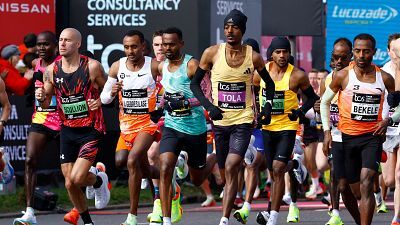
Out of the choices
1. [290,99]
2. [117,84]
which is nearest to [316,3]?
[290,99]

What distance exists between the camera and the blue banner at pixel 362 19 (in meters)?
27.4

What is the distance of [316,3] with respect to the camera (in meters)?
25.4

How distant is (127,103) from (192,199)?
228 inches

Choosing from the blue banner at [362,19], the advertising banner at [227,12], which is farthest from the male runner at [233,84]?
the blue banner at [362,19]

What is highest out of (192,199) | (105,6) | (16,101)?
(105,6)

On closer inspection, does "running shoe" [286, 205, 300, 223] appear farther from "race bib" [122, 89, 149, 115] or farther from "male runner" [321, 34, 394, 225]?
"male runner" [321, 34, 394, 225]

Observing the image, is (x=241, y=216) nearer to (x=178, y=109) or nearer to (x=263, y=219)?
(x=263, y=219)

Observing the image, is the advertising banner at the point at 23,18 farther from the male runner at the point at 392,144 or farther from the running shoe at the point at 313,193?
the male runner at the point at 392,144

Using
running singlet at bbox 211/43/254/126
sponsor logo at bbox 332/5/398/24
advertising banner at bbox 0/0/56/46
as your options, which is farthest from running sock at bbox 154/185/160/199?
sponsor logo at bbox 332/5/398/24

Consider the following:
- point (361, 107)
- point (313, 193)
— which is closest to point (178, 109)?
point (361, 107)

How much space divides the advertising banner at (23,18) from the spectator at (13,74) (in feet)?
4.18

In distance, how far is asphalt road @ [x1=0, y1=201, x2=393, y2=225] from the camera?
55.1ft

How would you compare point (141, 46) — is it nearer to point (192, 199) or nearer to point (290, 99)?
point (290, 99)

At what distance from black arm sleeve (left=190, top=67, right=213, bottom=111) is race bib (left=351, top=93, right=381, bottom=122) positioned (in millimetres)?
1504
